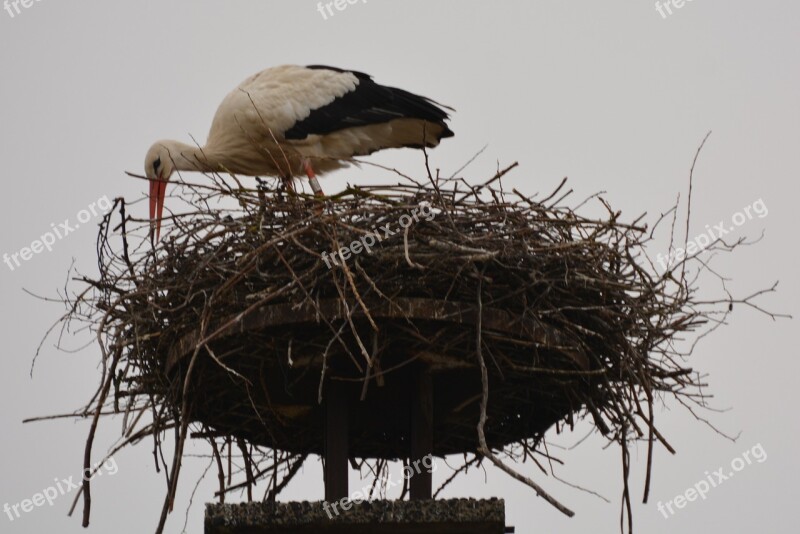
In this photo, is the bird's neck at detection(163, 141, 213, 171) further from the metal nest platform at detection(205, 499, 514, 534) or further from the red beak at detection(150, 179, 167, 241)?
the metal nest platform at detection(205, 499, 514, 534)

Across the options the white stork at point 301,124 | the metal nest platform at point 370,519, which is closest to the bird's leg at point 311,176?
the white stork at point 301,124

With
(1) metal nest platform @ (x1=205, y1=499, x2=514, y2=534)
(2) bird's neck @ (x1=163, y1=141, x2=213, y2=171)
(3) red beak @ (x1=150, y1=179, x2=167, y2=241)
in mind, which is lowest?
(1) metal nest platform @ (x1=205, y1=499, x2=514, y2=534)

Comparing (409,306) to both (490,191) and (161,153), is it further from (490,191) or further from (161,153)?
(161,153)

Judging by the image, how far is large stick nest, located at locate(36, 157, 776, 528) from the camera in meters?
4.87

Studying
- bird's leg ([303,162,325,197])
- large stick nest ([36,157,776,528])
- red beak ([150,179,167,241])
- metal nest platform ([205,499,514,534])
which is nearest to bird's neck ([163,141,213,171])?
red beak ([150,179,167,241])

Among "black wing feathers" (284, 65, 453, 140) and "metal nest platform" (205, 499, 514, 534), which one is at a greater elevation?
"black wing feathers" (284, 65, 453, 140)

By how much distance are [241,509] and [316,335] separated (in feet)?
2.40

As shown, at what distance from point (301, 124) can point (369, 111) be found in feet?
1.35

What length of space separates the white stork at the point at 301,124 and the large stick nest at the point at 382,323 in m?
2.31

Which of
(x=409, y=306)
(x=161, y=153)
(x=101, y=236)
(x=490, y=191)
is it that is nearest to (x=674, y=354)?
(x=490, y=191)

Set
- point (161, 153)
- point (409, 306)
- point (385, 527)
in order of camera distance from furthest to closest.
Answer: point (161, 153), point (409, 306), point (385, 527)

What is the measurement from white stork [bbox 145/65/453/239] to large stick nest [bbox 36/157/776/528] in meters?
2.31

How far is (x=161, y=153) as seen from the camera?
808 centimetres

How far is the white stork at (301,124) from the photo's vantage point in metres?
7.93
